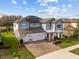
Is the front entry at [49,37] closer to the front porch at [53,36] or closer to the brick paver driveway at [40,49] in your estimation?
the front porch at [53,36]

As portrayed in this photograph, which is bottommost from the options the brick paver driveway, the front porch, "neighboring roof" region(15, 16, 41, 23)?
the brick paver driveway

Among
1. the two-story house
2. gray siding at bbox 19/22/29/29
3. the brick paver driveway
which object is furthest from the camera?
the two-story house

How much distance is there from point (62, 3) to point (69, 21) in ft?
38.0

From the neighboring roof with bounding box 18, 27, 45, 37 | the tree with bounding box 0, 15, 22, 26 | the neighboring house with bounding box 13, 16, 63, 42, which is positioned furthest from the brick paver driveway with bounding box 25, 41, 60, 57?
the tree with bounding box 0, 15, 22, 26

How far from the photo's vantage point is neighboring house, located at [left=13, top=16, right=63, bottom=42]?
2487 centimetres

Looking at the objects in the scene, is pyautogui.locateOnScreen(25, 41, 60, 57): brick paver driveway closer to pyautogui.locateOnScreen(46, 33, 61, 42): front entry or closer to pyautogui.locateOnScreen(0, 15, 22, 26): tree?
pyautogui.locateOnScreen(46, 33, 61, 42): front entry

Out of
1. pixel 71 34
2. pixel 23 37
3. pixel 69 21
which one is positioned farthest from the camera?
pixel 69 21

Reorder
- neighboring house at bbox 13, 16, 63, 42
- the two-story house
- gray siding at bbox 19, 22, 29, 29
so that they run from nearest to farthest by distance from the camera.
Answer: neighboring house at bbox 13, 16, 63, 42
gray siding at bbox 19, 22, 29, 29
the two-story house

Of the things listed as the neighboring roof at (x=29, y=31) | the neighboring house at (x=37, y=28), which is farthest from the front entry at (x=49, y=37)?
the neighboring roof at (x=29, y=31)

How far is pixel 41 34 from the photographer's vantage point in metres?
26.7

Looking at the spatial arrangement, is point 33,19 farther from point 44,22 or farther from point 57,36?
point 57,36

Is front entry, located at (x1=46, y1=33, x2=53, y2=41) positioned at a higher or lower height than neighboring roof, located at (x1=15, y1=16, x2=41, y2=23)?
lower

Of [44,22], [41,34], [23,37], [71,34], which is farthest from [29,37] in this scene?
[71,34]

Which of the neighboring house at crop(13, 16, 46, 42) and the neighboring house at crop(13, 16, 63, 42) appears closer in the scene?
the neighboring house at crop(13, 16, 46, 42)
